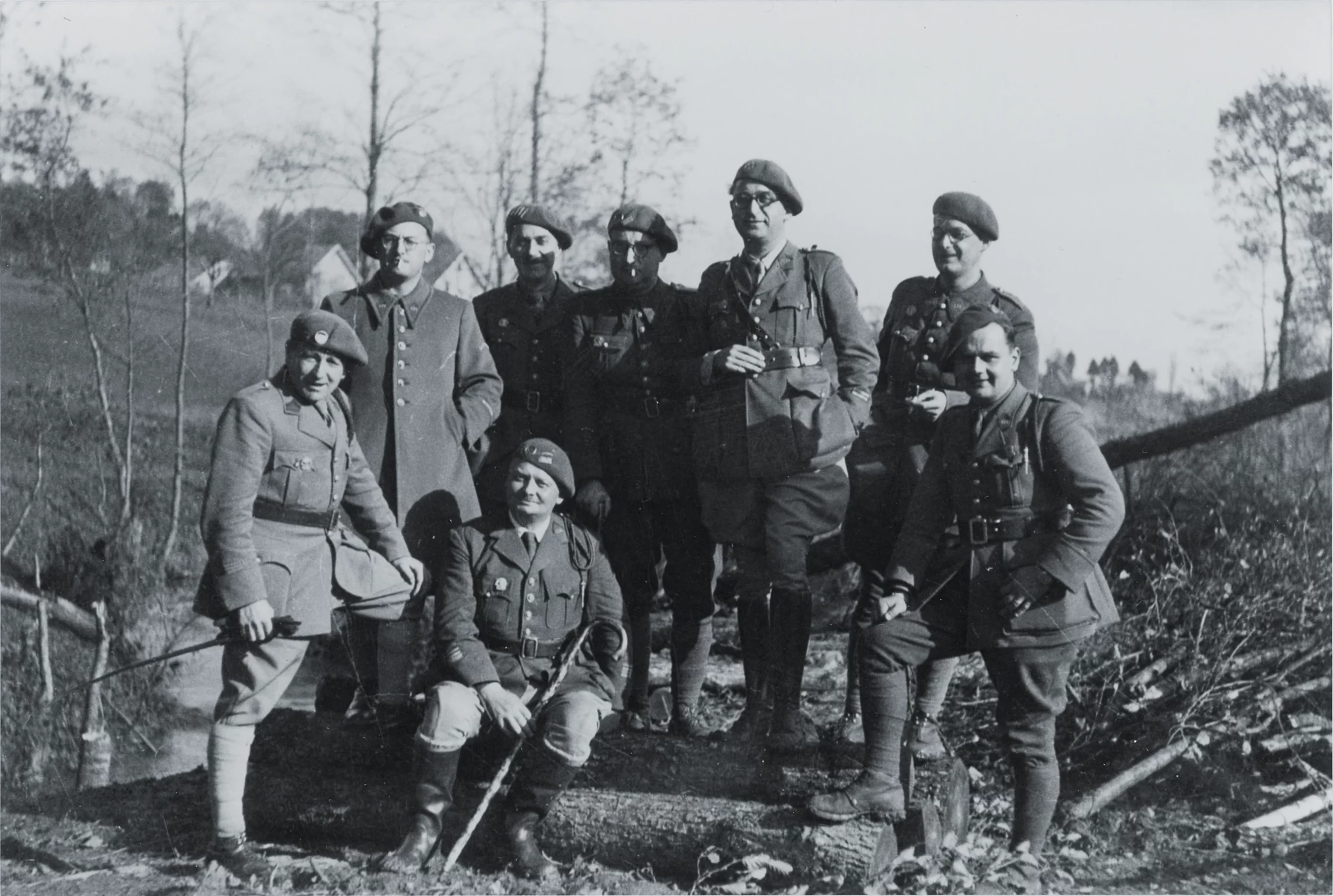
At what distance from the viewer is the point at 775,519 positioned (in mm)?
4742

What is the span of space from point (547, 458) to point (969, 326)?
5.35 feet

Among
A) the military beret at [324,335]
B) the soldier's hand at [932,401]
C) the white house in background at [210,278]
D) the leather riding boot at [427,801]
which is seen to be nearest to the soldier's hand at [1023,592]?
the soldier's hand at [932,401]

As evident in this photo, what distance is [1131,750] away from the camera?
6.47 m

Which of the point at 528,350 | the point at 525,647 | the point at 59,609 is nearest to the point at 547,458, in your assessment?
the point at 525,647

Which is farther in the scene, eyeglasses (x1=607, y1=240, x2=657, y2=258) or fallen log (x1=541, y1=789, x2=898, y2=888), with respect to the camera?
eyeglasses (x1=607, y1=240, x2=657, y2=258)

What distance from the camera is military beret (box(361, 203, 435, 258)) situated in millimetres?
4820

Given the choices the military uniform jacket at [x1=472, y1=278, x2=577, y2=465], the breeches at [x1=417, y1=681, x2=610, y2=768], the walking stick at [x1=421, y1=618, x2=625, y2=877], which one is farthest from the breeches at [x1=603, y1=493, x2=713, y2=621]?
the breeches at [x1=417, y1=681, x2=610, y2=768]

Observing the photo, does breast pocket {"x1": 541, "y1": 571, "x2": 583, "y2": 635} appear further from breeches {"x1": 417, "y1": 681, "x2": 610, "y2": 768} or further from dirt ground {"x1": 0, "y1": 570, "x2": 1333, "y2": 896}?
dirt ground {"x1": 0, "y1": 570, "x2": 1333, "y2": 896}

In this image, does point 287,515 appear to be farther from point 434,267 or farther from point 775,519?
point 434,267

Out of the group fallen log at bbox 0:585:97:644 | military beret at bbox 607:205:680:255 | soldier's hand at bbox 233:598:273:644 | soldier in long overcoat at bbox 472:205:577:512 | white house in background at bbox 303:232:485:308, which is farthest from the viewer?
white house in background at bbox 303:232:485:308

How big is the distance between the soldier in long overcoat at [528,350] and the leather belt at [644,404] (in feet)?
0.86

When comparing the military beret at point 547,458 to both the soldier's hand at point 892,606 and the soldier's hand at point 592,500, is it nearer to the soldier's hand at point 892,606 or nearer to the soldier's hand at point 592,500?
the soldier's hand at point 592,500

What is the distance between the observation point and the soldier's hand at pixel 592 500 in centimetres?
506

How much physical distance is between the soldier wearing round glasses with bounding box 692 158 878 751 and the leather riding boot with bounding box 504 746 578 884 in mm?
877
